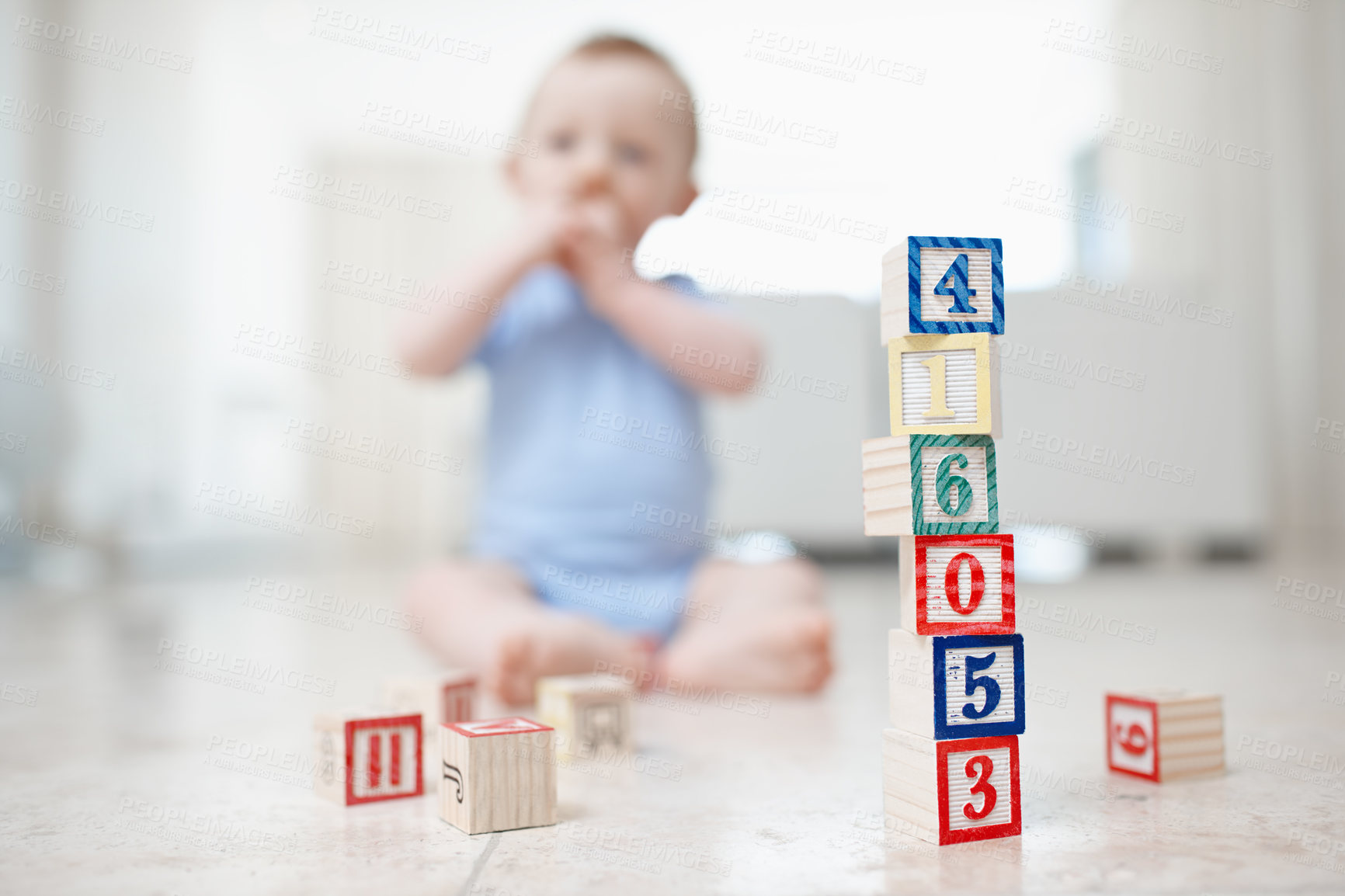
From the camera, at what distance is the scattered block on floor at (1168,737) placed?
840 millimetres

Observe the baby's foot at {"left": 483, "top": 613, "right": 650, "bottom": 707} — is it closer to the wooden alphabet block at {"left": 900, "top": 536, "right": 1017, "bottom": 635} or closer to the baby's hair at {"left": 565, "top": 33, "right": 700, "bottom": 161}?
the wooden alphabet block at {"left": 900, "top": 536, "right": 1017, "bottom": 635}

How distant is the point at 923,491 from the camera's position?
0.69 meters

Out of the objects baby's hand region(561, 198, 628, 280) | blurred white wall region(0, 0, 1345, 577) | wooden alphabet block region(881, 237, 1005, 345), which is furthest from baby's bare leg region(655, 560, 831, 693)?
blurred white wall region(0, 0, 1345, 577)

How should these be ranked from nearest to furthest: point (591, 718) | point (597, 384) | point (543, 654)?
point (591, 718) → point (543, 654) → point (597, 384)

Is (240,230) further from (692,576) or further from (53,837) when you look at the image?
(53,837)

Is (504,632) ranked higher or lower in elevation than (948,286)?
lower

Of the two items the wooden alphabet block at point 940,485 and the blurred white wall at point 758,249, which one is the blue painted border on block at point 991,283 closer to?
the wooden alphabet block at point 940,485

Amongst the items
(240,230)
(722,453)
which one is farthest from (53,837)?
(240,230)

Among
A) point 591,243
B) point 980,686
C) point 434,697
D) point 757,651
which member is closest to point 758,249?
point 591,243

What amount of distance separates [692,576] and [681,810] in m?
0.70

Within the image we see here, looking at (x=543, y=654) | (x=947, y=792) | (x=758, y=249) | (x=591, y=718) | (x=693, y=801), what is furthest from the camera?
(x=758, y=249)

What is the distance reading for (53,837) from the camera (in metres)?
0.73

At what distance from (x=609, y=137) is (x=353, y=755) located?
0.97 metres

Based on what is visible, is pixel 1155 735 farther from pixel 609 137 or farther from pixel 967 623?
pixel 609 137
